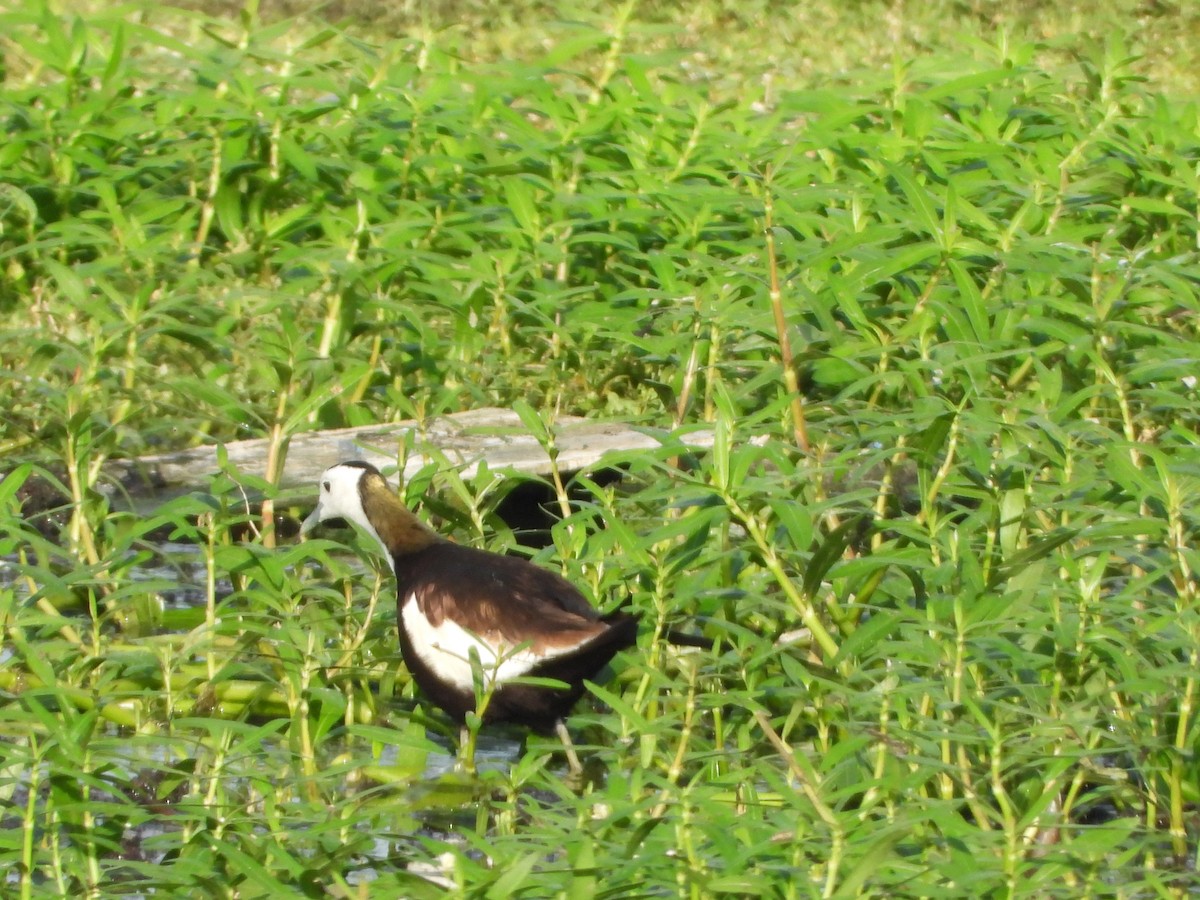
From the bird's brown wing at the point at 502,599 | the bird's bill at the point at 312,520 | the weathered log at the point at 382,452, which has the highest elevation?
the bird's brown wing at the point at 502,599

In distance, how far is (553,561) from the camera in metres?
4.96

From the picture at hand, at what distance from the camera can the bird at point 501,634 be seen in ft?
14.2

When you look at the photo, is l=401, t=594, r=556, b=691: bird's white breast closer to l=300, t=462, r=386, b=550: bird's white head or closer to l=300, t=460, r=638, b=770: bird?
l=300, t=460, r=638, b=770: bird

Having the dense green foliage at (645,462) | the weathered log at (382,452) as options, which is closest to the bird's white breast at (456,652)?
the dense green foliage at (645,462)

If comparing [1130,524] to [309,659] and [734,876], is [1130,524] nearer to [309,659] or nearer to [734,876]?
[734,876]

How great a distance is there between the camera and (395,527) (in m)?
5.01

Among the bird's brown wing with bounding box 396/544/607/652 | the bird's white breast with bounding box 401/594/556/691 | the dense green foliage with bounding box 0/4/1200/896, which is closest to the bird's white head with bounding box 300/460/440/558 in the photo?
the dense green foliage with bounding box 0/4/1200/896

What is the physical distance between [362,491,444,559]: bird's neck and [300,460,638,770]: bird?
121 mm

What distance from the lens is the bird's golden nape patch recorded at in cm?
495

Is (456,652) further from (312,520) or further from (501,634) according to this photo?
(312,520)

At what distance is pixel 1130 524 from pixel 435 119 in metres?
3.87

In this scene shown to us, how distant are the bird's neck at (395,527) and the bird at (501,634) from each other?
0.12 metres

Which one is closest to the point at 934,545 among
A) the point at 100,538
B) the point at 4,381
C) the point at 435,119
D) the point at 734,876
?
the point at 734,876

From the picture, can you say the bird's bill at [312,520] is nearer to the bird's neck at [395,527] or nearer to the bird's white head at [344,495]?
the bird's white head at [344,495]
